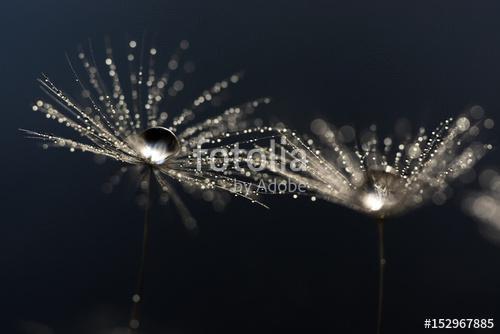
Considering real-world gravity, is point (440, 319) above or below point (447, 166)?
below

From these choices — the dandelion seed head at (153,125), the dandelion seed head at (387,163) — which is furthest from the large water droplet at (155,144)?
the dandelion seed head at (387,163)

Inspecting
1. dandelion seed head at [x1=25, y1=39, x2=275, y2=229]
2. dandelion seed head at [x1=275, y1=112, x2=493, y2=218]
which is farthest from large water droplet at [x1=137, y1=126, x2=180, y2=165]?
dandelion seed head at [x1=275, y1=112, x2=493, y2=218]

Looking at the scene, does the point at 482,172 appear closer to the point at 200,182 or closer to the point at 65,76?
the point at 200,182

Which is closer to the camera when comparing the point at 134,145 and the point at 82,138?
the point at 134,145

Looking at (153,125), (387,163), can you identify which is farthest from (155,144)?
(387,163)

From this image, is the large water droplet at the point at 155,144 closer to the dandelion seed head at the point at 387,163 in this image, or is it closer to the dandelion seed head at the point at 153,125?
the dandelion seed head at the point at 153,125

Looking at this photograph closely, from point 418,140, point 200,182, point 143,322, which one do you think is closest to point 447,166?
point 418,140

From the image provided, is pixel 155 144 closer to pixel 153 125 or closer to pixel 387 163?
pixel 153 125

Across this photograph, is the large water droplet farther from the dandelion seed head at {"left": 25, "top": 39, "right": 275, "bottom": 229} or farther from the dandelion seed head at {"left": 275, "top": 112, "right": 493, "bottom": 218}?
the dandelion seed head at {"left": 275, "top": 112, "right": 493, "bottom": 218}
